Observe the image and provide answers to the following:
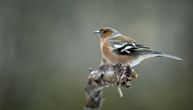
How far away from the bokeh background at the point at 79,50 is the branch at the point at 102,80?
248 centimetres

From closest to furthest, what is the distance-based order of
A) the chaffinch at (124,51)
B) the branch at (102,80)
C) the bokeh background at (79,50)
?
the branch at (102,80) < the chaffinch at (124,51) < the bokeh background at (79,50)

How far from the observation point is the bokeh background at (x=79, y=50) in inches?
177

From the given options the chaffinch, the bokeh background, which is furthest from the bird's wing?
the bokeh background

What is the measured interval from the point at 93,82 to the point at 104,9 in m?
4.01

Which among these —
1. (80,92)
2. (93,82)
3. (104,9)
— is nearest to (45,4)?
(104,9)

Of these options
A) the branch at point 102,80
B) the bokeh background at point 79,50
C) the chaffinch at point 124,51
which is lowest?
the bokeh background at point 79,50

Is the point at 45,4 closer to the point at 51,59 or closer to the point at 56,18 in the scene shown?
the point at 56,18

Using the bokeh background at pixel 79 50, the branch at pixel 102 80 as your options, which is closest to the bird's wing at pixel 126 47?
the branch at pixel 102 80

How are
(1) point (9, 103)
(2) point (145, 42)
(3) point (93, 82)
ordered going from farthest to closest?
(2) point (145, 42), (1) point (9, 103), (3) point (93, 82)

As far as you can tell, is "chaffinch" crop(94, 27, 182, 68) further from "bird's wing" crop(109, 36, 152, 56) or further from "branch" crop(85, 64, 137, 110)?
"branch" crop(85, 64, 137, 110)

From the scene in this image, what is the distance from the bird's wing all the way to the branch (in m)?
0.53

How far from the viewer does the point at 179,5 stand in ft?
18.6

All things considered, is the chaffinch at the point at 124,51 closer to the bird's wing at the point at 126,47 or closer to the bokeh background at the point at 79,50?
the bird's wing at the point at 126,47

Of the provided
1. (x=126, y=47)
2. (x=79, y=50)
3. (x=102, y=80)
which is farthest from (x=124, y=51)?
(x=79, y=50)
